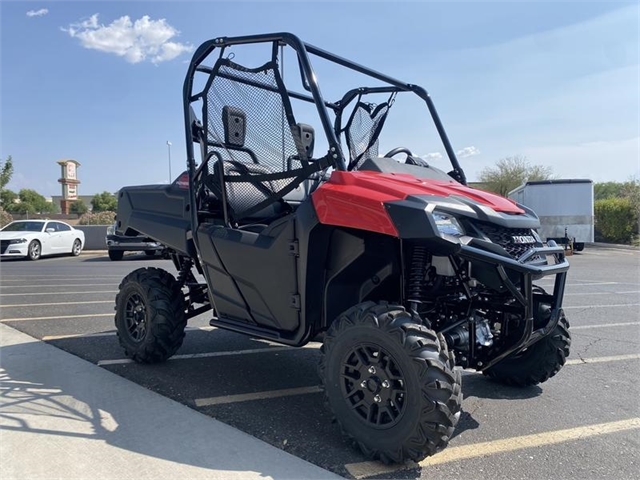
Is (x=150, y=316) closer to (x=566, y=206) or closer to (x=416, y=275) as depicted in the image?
(x=416, y=275)

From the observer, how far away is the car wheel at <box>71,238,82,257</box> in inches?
757

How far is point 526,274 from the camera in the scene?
2.94 metres

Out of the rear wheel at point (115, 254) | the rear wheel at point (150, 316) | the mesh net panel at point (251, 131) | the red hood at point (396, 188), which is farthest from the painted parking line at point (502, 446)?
the rear wheel at point (115, 254)

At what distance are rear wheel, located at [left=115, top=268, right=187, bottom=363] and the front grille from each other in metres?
2.76

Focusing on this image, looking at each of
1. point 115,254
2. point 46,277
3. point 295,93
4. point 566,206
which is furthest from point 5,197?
point 295,93

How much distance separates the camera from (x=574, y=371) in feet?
15.5

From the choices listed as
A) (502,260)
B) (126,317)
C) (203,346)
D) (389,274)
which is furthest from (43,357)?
(502,260)

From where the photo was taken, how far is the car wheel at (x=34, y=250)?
56.4 ft

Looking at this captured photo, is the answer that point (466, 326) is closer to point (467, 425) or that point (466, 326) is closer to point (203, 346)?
point (467, 425)

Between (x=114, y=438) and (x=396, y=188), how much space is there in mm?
2233

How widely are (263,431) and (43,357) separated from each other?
2726 mm

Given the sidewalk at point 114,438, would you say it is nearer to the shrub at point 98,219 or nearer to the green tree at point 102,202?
the shrub at point 98,219

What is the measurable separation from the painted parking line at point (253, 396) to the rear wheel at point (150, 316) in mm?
896

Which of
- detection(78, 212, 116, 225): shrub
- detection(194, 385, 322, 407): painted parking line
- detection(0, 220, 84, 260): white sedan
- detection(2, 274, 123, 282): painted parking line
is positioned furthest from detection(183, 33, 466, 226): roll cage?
detection(78, 212, 116, 225): shrub
